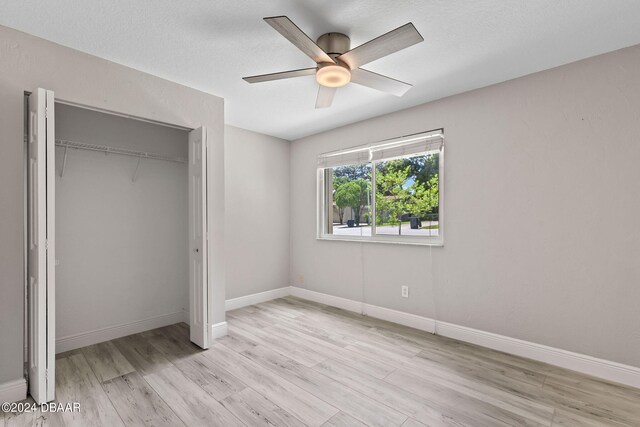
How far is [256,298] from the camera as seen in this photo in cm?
436

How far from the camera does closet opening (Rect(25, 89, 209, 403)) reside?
9.31 feet

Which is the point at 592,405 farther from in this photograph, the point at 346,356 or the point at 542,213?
the point at 346,356

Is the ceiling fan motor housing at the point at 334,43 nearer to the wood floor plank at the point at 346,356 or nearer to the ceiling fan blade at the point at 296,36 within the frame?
the ceiling fan blade at the point at 296,36

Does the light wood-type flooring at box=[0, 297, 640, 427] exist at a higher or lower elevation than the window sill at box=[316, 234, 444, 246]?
lower

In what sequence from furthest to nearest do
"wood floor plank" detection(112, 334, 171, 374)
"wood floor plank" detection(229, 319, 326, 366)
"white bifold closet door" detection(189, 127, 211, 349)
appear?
1. "white bifold closet door" detection(189, 127, 211, 349)
2. "wood floor plank" detection(229, 319, 326, 366)
3. "wood floor plank" detection(112, 334, 171, 374)

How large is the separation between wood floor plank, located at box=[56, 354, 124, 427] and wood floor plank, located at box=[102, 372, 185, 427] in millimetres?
43

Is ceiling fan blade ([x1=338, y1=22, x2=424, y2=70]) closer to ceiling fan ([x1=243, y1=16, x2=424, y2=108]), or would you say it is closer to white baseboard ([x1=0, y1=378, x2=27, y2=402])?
ceiling fan ([x1=243, y1=16, x2=424, y2=108])

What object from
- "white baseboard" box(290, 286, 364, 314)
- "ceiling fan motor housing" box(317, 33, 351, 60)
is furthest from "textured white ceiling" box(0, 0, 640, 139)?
"white baseboard" box(290, 286, 364, 314)

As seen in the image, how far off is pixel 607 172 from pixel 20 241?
428cm

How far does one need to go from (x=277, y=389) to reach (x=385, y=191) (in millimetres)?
2465

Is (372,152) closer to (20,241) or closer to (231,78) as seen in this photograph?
(231,78)

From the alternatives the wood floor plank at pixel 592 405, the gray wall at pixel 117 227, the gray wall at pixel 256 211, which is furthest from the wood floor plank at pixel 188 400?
the wood floor plank at pixel 592 405

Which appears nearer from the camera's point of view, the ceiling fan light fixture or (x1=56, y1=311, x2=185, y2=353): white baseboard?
the ceiling fan light fixture

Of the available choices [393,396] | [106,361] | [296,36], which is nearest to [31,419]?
[106,361]
